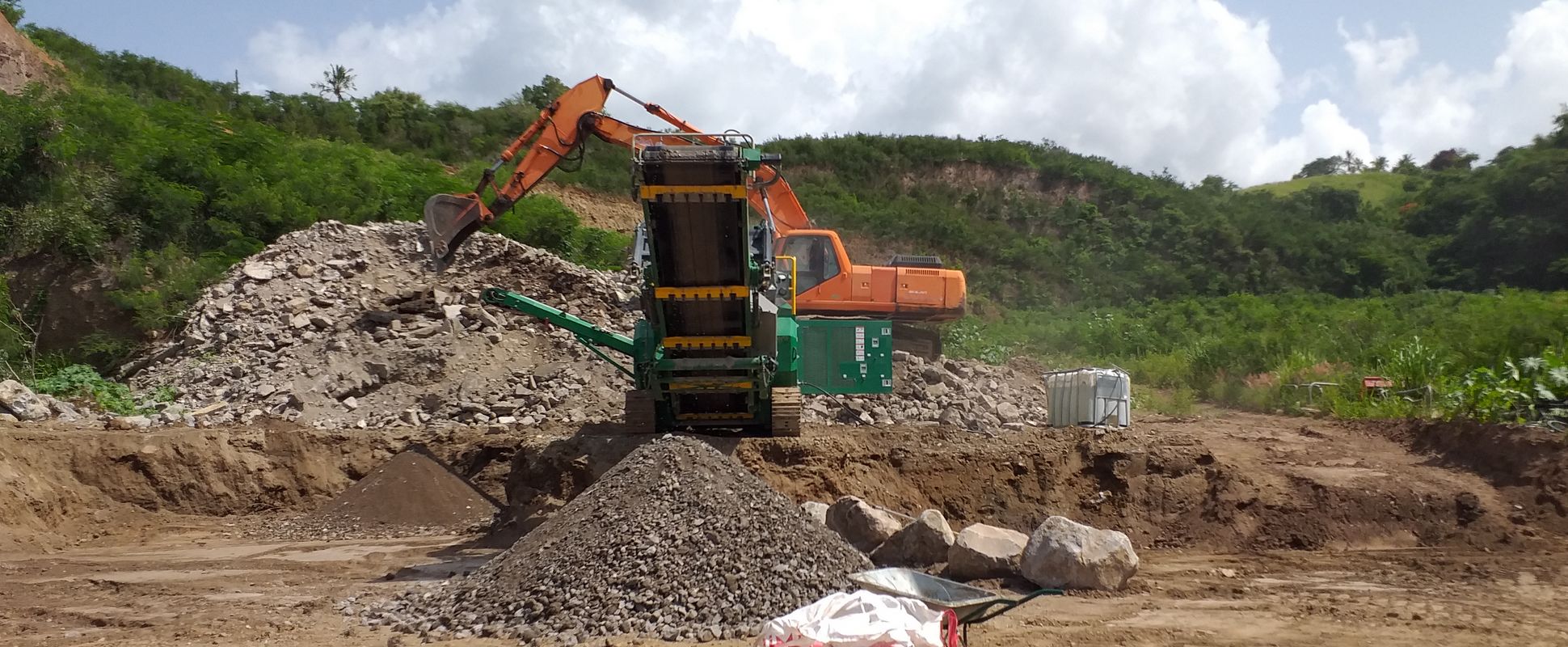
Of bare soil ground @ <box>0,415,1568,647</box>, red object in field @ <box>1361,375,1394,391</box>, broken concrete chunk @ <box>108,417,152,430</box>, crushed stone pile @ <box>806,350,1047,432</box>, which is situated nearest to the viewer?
bare soil ground @ <box>0,415,1568,647</box>

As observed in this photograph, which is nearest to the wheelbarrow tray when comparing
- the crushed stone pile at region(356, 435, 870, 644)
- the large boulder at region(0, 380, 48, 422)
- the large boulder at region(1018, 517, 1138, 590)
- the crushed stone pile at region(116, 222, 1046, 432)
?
the crushed stone pile at region(356, 435, 870, 644)

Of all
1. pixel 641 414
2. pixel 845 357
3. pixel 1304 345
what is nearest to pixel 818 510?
pixel 641 414

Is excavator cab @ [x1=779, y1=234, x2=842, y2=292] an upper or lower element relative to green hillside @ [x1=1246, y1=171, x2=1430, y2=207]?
lower

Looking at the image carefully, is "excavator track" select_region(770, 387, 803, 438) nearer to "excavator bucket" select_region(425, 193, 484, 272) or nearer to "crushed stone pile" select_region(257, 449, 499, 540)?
"crushed stone pile" select_region(257, 449, 499, 540)

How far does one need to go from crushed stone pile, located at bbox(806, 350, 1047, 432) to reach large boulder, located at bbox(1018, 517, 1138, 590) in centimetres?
578

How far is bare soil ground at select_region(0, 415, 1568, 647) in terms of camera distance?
23.5 ft

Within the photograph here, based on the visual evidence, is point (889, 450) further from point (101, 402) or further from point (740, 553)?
point (101, 402)

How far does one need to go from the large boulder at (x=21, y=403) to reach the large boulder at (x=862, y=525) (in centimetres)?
969

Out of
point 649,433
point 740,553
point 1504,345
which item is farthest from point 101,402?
point 1504,345

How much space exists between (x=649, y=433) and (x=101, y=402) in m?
7.89

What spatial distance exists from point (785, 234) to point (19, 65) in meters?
20.8

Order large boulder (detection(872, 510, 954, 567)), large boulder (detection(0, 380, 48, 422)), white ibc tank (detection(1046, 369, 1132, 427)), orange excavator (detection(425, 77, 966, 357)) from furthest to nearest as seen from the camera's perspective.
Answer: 1. orange excavator (detection(425, 77, 966, 357))
2. large boulder (detection(0, 380, 48, 422))
3. white ibc tank (detection(1046, 369, 1132, 427))
4. large boulder (detection(872, 510, 954, 567))

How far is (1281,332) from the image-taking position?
21156 millimetres

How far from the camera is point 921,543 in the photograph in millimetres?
8500
